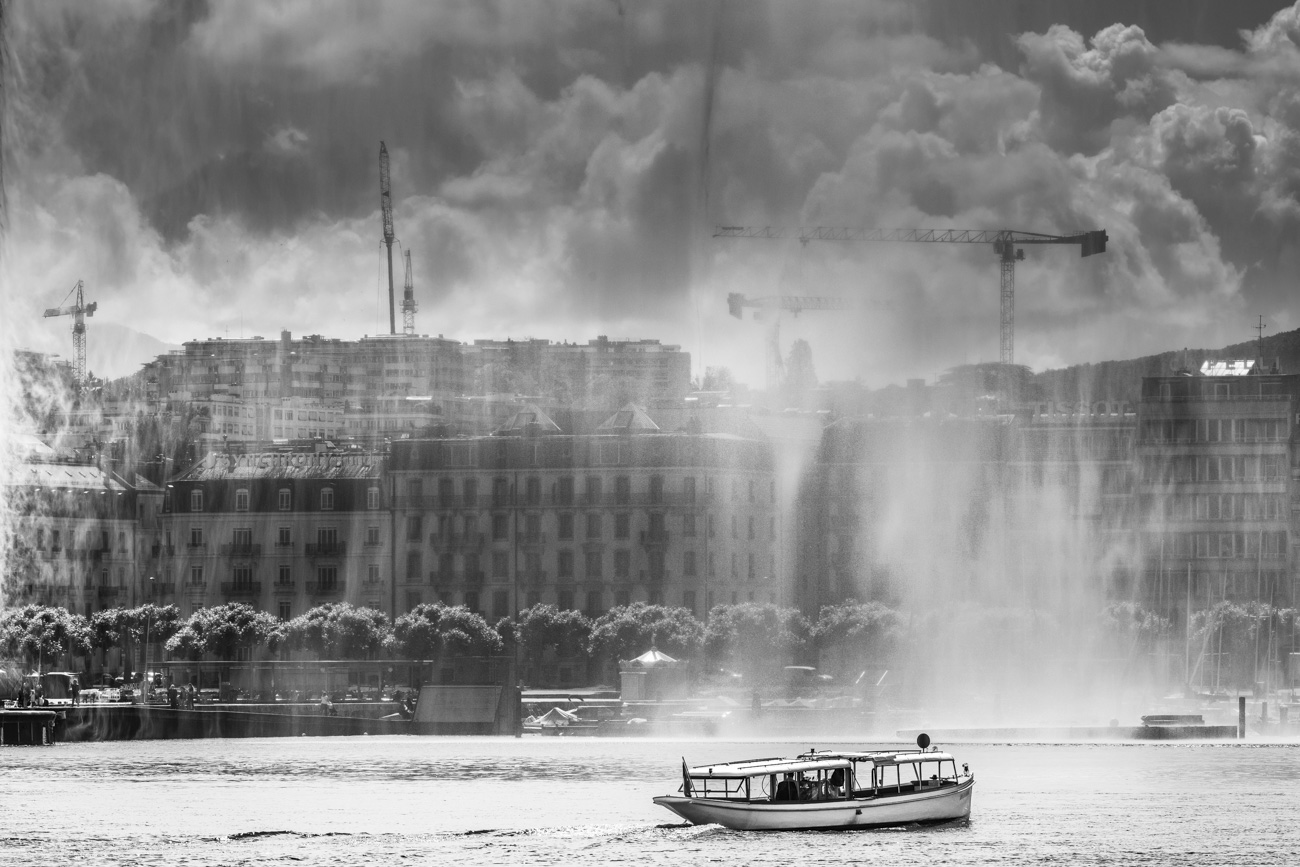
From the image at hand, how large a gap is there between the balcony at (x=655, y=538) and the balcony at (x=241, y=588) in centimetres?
2383

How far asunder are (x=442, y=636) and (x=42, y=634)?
69.1ft

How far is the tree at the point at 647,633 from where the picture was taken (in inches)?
5625

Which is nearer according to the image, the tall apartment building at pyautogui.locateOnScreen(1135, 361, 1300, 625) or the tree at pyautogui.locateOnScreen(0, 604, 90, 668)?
the tree at pyautogui.locateOnScreen(0, 604, 90, 668)

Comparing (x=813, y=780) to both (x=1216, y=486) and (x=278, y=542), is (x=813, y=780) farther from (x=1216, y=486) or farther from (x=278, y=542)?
(x=278, y=542)

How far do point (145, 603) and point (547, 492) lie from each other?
85.3ft

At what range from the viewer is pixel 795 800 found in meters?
69.8

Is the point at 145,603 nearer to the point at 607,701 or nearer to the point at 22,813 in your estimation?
the point at 607,701

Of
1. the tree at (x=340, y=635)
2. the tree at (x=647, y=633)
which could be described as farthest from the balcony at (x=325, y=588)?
the tree at (x=647, y=633)

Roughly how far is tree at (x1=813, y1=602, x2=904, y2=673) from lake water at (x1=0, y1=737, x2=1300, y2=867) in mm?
31618

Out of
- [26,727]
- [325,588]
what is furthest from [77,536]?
[26,727]

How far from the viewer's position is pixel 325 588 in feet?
549

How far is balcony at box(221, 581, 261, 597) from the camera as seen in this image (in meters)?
168

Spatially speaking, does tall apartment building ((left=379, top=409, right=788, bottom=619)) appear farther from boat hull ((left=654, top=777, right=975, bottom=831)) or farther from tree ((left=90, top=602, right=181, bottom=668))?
boat hull ((left=654, top=777, right=975, bottom=831))

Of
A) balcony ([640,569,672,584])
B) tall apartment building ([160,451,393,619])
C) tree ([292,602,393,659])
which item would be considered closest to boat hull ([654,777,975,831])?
tree ([292,602,393,659])
